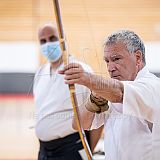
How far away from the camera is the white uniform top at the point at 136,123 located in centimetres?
89

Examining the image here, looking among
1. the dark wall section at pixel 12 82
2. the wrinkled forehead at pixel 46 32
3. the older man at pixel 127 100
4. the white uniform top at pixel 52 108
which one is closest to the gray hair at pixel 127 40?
the older man at pixel 127 100

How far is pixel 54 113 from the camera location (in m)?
1.70

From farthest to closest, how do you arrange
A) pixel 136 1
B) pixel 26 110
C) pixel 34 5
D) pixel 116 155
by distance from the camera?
pixel 26 110
pixel 34 5
pixel 136 1
pixel 116 155

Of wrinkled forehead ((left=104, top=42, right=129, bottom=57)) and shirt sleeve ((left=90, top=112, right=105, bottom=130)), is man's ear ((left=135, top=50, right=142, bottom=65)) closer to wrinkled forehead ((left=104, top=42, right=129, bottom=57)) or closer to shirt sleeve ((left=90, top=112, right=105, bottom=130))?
wrinkled forehead ((left=104, top=42, right=129, bottom=57))

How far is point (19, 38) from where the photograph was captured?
2025mm

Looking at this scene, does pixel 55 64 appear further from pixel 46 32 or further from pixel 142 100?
pixel 142 100

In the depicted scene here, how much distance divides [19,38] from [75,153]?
0.71 m

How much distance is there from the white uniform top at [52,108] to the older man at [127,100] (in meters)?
0.55

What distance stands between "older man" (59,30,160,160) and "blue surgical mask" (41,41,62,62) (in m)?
0.66

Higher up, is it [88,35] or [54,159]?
[88,35]

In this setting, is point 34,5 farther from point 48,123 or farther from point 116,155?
point 116,155

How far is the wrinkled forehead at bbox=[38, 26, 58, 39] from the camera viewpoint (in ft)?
5.80

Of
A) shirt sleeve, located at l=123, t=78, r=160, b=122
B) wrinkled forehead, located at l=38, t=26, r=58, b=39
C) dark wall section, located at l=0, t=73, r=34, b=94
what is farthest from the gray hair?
dark wall section, located at l=0, t=73, r=34, b=94

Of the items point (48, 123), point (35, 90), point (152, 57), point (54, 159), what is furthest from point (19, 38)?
point (152, 57)
